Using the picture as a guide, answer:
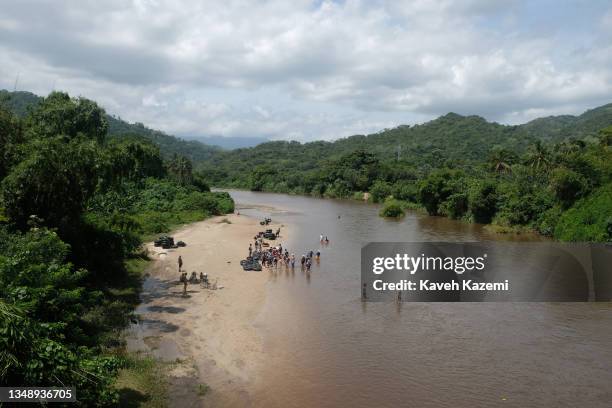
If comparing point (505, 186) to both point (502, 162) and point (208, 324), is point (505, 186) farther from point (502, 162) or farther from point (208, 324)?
point (208, 324)

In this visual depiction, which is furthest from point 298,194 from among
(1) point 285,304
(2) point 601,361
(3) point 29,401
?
(3) point 29,401

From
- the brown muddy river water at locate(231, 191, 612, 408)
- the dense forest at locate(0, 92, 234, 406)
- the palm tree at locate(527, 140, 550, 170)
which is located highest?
the palm tree at locate(527, 140, 550, 170)

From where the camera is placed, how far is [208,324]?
69.5ft

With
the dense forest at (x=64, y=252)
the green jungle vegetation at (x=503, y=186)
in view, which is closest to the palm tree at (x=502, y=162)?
the green jungle vegetation at (x=503, y=186)

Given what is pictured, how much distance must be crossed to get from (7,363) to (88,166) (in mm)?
14427

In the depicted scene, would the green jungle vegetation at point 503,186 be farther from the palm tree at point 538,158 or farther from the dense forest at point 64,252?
the dense forest at point 64,252

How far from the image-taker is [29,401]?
8352 millimetres

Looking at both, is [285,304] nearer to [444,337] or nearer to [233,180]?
[444,337]

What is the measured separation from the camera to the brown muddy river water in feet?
50.8

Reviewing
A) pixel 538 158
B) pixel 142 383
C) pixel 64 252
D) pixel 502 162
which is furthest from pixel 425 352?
pixel 502 162

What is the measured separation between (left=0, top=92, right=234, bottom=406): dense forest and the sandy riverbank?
5.26 ft

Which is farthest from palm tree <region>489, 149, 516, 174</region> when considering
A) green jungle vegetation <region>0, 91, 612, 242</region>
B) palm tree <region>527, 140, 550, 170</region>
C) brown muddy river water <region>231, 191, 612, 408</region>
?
brown muddy river water <region>231, 191, 612, 408</region>

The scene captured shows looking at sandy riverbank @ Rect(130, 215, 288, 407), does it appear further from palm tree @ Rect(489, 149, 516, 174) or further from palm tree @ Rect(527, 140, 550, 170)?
palm tree @ Rect(489, 149, 516, 174)

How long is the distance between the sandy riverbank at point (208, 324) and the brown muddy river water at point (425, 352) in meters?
0.80
